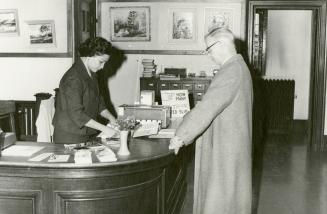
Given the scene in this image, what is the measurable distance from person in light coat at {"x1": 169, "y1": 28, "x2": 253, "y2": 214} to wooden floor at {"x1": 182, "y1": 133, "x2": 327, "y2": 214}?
182 centimetres

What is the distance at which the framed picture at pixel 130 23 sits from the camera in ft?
29.3

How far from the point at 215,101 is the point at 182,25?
5.86m

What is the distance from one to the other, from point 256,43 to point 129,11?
3043 mm

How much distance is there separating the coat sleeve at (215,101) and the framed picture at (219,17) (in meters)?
5.71

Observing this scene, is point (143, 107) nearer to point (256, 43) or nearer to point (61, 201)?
point (61, 201)

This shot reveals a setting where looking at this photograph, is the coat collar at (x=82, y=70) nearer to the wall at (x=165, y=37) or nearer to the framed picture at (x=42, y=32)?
the framed picture at (x=42, y=32)

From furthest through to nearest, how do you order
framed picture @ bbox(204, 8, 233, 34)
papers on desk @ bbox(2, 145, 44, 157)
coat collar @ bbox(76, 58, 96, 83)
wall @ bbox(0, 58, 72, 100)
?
framed picture @ bbox(204, 8, 233, 34)
wall @ bbox(0, 58, 72, 100)
coat collar @ bbox(76, 58, 96, 83)
papers on desk @ bbox(2, 145, 44, 157)

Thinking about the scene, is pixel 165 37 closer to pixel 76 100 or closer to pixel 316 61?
pixel 316 61

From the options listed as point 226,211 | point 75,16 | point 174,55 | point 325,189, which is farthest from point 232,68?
point 174,55

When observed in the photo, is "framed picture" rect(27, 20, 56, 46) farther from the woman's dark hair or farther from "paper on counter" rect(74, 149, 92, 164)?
"paper on counter" rect(74, 149, 92, 164)

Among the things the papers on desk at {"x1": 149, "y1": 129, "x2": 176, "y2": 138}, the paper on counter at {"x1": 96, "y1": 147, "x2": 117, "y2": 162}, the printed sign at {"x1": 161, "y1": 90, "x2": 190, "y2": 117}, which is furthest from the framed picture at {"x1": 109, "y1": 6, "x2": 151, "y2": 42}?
the paper on counter at {"x1": 96, "y1": 147, "x2": 117, "y2": 162}

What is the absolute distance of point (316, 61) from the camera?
8484 mm

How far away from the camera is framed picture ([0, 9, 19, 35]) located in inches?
293

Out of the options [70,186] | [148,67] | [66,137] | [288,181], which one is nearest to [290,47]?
[148,67]
